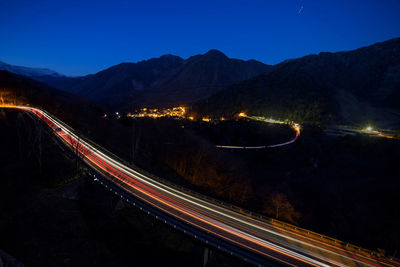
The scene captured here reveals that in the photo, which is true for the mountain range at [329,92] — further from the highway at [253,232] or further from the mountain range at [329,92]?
the highway at [253,232]

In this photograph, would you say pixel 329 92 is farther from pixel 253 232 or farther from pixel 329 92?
pixel 253 232

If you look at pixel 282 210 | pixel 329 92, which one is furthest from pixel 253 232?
pixel 329 92

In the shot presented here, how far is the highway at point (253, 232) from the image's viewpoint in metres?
15.3

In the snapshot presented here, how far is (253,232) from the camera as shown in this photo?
17.2 m

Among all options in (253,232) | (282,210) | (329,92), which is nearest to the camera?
(253,232)

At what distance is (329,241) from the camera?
1725 cm

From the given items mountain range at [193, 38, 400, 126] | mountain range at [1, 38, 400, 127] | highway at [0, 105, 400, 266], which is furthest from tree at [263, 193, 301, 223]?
mountain range at [193, 38, 400, 126]

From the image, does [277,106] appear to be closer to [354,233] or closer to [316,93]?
[316,93]

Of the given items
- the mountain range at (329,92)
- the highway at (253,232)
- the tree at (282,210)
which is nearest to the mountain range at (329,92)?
the mountain range at (329,92)

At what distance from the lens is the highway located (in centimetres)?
1534

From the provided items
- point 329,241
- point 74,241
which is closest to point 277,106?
point 329,241

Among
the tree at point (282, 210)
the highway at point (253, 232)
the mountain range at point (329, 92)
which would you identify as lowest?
the tree at point (282, 210)

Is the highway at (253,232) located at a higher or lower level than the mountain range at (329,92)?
lower

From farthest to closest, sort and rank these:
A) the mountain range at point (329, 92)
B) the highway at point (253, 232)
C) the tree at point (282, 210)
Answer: the mountain range at point (329, 92), the tree at point (282, 210), the highway at point (253, 232)
